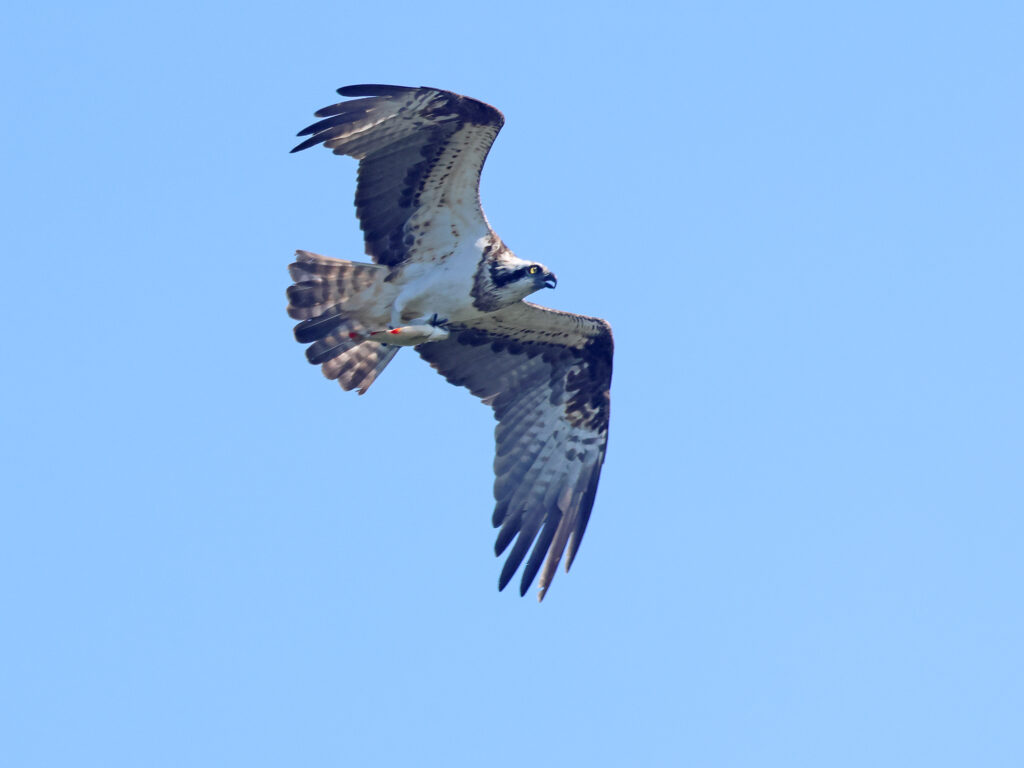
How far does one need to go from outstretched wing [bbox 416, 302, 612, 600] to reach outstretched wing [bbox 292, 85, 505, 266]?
1.20 meters

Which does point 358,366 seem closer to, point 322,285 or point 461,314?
point 322,285

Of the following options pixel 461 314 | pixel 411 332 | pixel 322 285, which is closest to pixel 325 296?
pixel 322 285

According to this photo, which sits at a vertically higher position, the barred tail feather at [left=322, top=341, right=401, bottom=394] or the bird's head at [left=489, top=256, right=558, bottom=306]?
the bird's head at [left=489, top=256, right=558, bottom=306]

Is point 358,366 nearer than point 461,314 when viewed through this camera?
No

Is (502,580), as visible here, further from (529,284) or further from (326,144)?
(326,144)

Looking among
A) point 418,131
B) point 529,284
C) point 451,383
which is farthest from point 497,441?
point 418,131

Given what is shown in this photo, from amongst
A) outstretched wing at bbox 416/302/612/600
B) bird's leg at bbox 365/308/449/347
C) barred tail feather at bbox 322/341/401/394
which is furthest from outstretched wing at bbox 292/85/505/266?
outstretched wing at bbox 416/302/612/600

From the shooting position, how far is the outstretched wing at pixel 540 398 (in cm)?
1459

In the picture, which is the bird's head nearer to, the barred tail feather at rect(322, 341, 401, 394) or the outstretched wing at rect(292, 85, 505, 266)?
the outstretched wing at rect(292, 85, 505, 266)

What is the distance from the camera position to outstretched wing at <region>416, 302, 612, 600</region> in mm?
14594

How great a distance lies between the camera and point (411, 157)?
43.8 ft

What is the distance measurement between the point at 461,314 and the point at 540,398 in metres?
1.54

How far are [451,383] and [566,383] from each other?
1.12m

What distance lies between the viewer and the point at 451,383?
49.5ft
